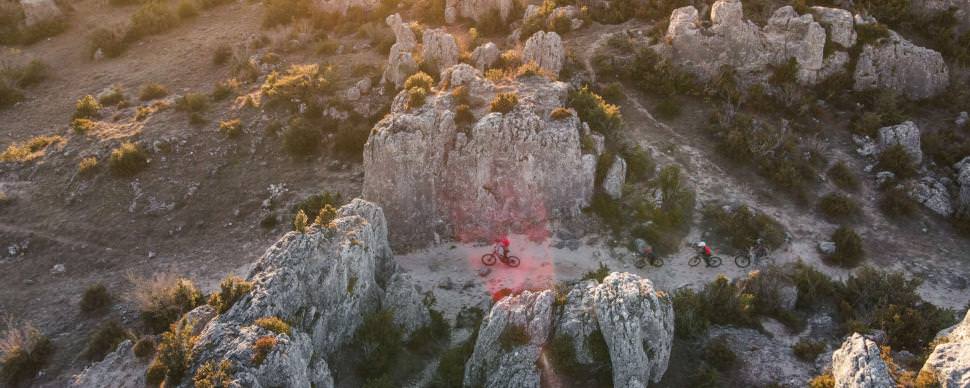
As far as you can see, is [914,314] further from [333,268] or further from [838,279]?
[333,268]

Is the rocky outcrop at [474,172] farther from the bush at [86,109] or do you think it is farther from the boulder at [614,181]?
the bush at [86,109]

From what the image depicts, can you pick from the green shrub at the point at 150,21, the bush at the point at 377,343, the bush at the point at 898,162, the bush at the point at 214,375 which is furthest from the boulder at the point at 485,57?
the green shrub at the point at 150,21

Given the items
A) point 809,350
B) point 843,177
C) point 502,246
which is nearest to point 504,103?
point 502,246

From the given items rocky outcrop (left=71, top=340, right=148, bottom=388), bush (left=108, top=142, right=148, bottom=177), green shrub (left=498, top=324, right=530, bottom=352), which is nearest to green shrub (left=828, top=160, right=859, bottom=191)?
green shrub (left=498, top=324, right=530, bottom=352)

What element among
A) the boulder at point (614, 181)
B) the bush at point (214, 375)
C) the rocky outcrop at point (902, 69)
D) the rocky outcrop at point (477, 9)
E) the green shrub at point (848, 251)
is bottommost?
the green shrub at point (848, 251)

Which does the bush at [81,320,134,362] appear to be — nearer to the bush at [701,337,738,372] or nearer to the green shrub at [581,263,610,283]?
the green shrub at [581,263,610,283]

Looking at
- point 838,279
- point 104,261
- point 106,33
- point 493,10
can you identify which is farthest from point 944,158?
point 106,33
